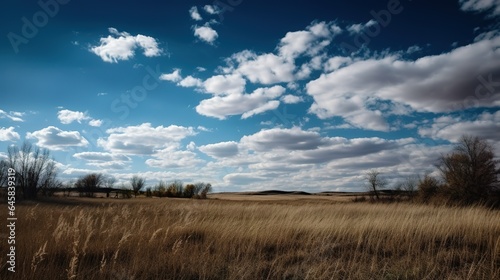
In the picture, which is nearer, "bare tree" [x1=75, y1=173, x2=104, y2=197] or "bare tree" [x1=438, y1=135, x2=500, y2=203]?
"bare tree" [x1=438, y1=135, x2=500, y2=203]

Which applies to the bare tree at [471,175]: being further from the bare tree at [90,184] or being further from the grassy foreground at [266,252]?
the bare tree at [90,184]

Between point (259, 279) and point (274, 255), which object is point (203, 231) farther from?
point (259, 279)

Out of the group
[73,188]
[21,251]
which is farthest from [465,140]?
[73,188]

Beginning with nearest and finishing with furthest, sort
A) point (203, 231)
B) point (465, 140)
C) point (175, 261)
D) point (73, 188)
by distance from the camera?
point (175, 261) < point (203, 231) < point (465, 140) < point (73, 188)

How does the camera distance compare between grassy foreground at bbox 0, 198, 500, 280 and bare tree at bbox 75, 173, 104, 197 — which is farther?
bare tree at bbox 75, 173, 104, 197

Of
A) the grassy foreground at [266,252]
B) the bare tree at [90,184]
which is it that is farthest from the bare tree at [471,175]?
the bare tree at [90,184]

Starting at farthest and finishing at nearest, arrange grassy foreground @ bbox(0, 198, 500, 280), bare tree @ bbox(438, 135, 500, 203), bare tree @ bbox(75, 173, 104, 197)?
bare tree @ bbox(75, 173, 104, 197)
bare tree @ bbox(438, 135, 500, 203)
grassy foreground @ bbox(0, 198, 500, 280)

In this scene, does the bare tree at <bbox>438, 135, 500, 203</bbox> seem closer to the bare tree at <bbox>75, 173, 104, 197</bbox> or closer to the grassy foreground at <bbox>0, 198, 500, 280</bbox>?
the grassy foreground at <bbox>0, 198, 500, 280</bbox>

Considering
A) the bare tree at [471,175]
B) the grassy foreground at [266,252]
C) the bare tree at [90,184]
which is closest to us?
the grassy foreground at [266,252]

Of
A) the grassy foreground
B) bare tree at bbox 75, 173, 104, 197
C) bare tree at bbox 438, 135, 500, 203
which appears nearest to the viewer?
the grassy foreground

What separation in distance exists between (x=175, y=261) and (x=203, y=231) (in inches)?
98.8

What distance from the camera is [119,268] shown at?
15.6 feet

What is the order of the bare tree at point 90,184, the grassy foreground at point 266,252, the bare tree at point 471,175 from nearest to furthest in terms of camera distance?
the grassy foreground at point 266,252
the bare tree at point 471,175
the bare tree at point 90,184

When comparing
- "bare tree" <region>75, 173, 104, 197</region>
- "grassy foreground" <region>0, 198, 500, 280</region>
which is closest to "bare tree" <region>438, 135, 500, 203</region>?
"grassy foreground" <region>0, 198, 500, 280</region>
